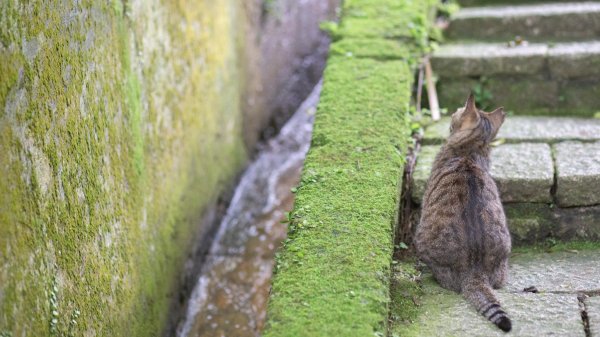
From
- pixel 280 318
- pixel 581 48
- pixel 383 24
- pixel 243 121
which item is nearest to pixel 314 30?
pixel 243 121

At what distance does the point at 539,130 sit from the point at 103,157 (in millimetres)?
2464

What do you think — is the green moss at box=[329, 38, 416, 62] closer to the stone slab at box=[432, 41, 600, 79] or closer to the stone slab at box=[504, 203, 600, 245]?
the stone slab at box=[432, 41, 600, 79]

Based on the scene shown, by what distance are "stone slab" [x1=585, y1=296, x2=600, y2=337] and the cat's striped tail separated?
319mm

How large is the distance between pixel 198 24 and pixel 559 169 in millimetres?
2517

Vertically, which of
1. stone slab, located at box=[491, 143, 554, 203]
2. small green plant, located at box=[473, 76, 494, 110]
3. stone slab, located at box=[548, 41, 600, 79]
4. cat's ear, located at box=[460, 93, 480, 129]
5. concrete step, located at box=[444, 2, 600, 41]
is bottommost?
stone slab, located at box=[491, 143, 554, 203]

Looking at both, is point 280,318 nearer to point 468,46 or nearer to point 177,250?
point 177,250

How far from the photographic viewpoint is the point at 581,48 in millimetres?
4484

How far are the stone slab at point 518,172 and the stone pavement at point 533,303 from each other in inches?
13.6

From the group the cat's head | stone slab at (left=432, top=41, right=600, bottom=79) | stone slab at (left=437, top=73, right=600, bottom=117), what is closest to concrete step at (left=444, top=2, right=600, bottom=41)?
stone slab at (left=432, top=41, right=600, bottom=79)

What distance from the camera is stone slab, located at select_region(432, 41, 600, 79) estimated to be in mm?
4398

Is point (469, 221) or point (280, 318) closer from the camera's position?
point (280, 318)

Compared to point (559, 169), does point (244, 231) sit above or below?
below

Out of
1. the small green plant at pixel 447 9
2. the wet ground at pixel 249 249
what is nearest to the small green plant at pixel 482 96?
the small green plant at pixel 447 9

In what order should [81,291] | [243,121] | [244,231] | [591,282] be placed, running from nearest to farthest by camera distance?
[81,291] < [591,282] < [244,231] < [243,121]
